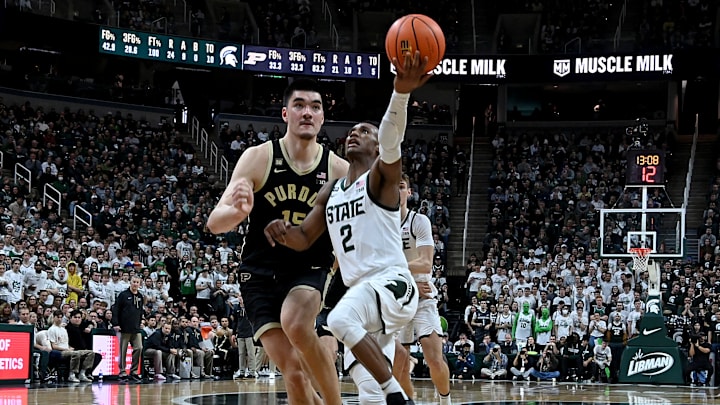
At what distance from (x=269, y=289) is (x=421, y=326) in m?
3.89

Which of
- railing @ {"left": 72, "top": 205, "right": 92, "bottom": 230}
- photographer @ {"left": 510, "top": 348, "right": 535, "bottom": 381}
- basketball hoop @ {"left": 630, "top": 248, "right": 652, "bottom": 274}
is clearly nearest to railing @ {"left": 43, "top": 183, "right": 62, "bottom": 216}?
railing @ {"left": 72, "top": 205, "right": 92, "bottom": 230}

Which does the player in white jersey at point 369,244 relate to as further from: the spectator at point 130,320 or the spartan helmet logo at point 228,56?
the spartan helmet logo at point 228,56

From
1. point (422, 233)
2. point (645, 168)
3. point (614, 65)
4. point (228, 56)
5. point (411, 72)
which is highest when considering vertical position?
point (228, 56)

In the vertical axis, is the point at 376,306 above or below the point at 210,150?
below

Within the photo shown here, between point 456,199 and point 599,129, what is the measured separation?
7003mm

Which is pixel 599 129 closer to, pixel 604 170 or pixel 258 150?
pixel 604 170

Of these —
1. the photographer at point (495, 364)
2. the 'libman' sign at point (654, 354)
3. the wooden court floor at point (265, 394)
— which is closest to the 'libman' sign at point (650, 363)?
the 'libman' sign at point (654, 354)

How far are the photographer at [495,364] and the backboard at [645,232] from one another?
3.44 meters

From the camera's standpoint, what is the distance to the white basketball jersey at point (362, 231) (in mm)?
6977

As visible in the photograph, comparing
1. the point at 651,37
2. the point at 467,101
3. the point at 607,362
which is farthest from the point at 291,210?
the point at 467,101

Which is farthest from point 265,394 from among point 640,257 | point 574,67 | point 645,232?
point 574,67

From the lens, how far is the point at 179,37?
33.5 m

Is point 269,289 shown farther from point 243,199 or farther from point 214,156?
point 214,156

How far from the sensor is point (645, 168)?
74.0 ft
